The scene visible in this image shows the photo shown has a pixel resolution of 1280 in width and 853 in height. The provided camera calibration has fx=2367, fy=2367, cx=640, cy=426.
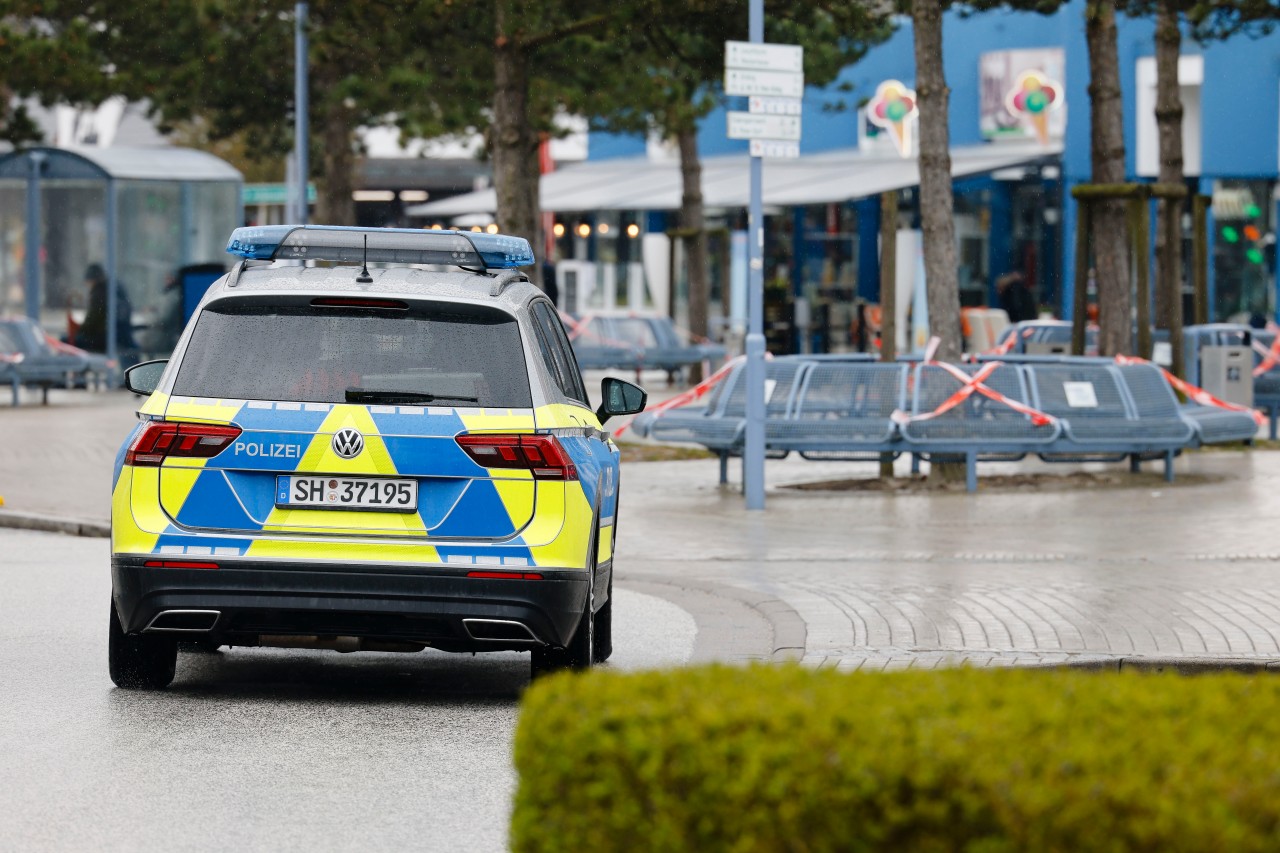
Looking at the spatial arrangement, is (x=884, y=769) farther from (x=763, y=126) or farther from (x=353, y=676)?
(x=763, y=126)

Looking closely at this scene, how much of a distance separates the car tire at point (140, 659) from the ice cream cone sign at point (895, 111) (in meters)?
38.3

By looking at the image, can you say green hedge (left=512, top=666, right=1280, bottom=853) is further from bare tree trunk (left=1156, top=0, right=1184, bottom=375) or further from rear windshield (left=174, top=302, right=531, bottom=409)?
bare tree trunk (left=1156, top=0, right=1184, bottom=375)

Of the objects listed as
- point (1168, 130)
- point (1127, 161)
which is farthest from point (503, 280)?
point (1127, 161)

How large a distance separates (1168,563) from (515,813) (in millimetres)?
9731

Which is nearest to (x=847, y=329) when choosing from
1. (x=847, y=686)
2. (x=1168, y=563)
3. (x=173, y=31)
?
(x=173, y=31)

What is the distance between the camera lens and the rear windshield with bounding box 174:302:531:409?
8086mm

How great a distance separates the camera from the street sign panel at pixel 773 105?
16.5 meters

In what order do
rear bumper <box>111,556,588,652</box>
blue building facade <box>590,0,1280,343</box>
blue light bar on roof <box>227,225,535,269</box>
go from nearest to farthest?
rear bumper <box>111,556,588,652</box> → blue light bar on roof <box>227,225,535,269</box> → blue building facade <box>590,0,1280,343</box>

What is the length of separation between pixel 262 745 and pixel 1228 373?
55.0 feet

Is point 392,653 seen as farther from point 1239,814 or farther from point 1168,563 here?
point 1239,814

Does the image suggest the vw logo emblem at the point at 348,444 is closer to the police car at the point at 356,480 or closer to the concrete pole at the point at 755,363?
the police car at the point at 356,480

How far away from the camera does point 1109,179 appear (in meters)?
21.5

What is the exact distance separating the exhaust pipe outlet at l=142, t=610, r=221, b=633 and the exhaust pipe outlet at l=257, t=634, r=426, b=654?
1.09 ft

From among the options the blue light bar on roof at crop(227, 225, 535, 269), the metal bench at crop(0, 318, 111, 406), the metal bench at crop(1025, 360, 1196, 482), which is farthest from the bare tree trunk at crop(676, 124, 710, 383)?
the blue light bar on roof at crop(227, 225, 535, 269)
